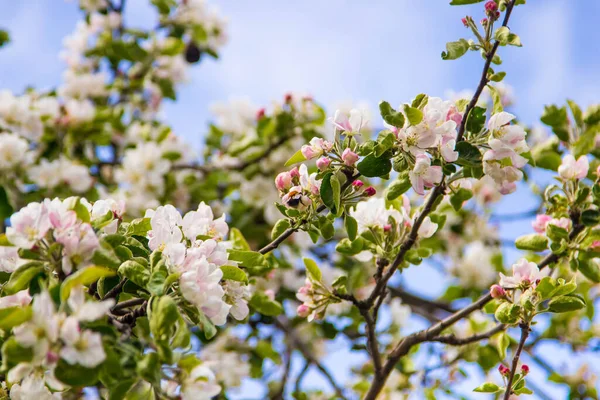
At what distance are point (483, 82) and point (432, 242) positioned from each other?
2558 mm

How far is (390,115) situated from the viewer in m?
1.38

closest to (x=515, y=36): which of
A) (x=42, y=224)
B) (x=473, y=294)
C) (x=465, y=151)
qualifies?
(x=465, y=151)

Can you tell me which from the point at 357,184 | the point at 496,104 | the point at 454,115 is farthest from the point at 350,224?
the point at 496,104

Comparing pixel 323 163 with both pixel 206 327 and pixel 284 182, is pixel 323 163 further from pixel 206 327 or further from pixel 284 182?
pixel 206 327

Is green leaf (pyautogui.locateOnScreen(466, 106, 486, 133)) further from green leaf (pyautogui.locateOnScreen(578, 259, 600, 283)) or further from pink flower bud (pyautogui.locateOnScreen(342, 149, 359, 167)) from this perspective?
green leaf (pyautogui.locateOnScreen(578, 259, 600, 283))

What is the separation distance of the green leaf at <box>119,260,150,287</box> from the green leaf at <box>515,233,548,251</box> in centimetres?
119

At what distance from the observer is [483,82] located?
1504 mm

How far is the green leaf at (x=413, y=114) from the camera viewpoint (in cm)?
134

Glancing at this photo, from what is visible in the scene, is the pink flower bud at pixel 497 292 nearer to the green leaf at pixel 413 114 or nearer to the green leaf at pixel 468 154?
the green leaf at pixel 468 154

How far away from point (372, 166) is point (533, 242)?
0.75m

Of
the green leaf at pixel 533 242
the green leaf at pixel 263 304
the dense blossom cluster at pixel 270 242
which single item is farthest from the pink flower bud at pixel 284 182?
the green leaf at pixel 533 242

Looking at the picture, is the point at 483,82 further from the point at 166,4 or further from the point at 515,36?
the point at 166,4

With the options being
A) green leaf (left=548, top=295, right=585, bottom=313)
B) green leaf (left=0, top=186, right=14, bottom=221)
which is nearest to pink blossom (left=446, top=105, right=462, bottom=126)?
green leaf (left=548, top=295, right=585, bottom=313)

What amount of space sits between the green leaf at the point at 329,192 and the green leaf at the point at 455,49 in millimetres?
404
